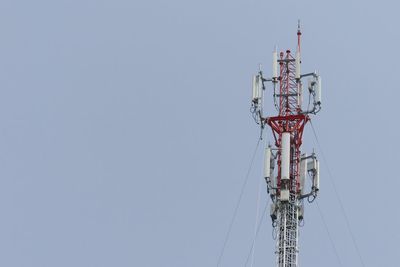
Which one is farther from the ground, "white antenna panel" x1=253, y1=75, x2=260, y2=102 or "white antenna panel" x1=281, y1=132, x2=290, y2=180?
"white antenna panel" x1=253, y1=75, x2=260, y2=102

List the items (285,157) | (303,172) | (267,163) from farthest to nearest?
(303,172)
(267,163)
(285,157)

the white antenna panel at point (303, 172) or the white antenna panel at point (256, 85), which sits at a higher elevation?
the white antenna panel at point (256, 85)

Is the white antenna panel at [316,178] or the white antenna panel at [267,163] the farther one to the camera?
the white antenna panel at [267,163]

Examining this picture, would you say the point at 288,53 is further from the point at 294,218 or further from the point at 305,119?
the point at 294,218

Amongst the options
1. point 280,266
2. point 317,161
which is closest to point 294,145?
point 317,161

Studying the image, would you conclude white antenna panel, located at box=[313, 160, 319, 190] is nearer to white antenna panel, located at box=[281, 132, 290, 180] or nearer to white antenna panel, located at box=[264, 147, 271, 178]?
white antenna panel, located at box=[281, 132, 290, 180]

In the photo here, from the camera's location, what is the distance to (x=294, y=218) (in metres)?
104

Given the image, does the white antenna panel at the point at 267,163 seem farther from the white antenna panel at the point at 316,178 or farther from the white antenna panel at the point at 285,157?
the white antenna panel at the point at 316,178

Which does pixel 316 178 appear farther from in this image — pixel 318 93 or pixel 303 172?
pixel 318 93

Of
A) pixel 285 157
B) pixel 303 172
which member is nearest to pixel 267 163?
pixel 285 157

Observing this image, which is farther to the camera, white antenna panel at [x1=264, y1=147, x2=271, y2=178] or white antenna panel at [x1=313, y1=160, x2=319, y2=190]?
white antenna panel at [x1=264, y1=147, x2=271, y2=178]

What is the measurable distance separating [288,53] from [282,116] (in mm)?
4685

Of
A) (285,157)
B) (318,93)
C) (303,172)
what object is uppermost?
(318,93)

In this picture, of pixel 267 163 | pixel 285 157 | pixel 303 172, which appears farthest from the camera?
pixel 303 172
